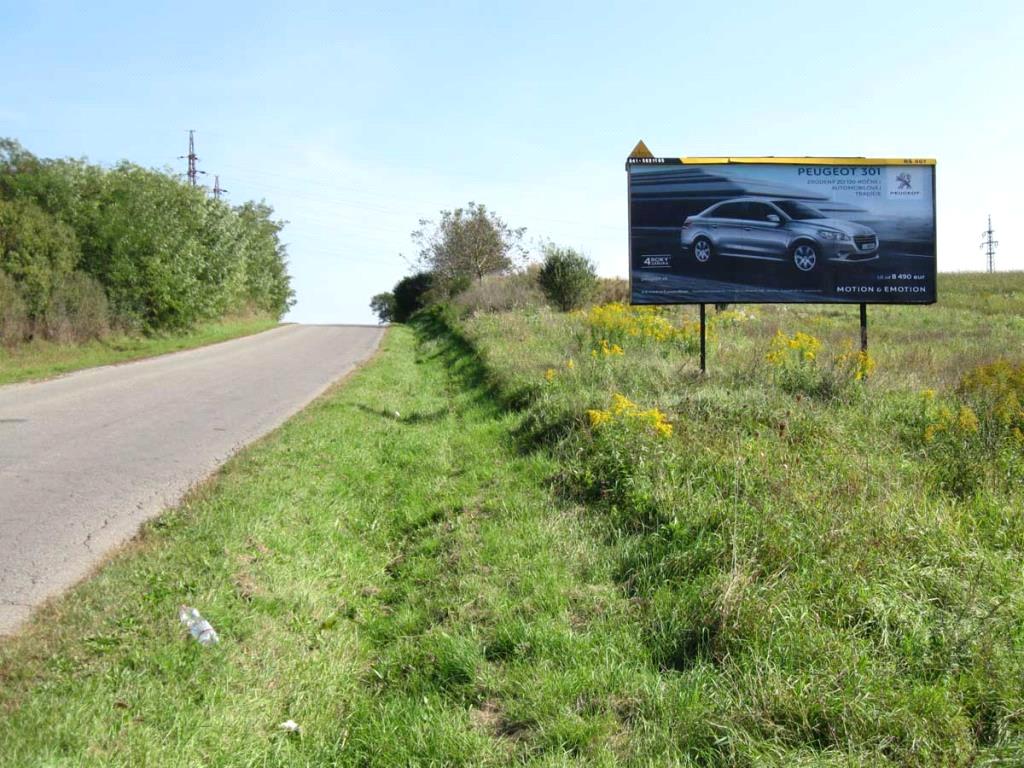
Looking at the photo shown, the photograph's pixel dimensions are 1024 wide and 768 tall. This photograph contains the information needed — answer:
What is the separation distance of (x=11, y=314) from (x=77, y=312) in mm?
2726

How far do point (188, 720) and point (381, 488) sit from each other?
4580mm

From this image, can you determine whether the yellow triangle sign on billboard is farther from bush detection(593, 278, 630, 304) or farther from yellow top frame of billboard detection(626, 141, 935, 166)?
bush detection(593, 278, 630, 304)

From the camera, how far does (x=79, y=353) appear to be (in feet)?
72.3

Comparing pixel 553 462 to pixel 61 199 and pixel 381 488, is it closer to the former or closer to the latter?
pixel 381 488

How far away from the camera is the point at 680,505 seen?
581 cm

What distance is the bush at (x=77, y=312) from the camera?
22016 mm

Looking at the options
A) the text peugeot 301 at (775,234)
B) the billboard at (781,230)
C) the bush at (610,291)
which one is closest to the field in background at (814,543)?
the billboard at (781,230)

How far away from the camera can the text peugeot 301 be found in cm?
1118

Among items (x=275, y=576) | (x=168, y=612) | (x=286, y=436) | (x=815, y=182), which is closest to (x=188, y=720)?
(x=168, y=612)

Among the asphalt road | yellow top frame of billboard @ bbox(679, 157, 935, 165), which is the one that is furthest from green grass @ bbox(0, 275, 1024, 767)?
yellow top frame of billboard @ bbox(679, 157, 935, 165)

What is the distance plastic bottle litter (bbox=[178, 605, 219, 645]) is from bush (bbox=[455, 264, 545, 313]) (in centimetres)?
2508

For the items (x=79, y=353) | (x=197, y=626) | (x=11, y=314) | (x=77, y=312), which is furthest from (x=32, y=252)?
(x=197, y=626)

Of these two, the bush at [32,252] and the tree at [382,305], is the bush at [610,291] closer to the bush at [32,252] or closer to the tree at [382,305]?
the bush at [32,252]

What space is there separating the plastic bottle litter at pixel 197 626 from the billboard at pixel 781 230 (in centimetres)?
798
